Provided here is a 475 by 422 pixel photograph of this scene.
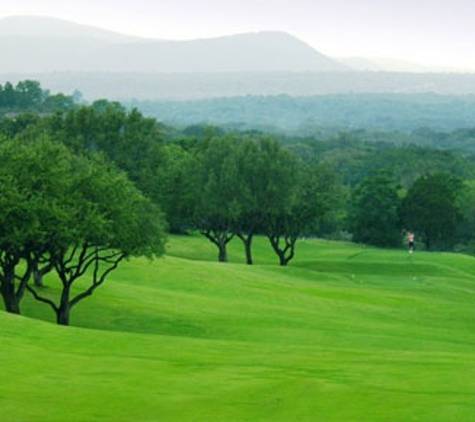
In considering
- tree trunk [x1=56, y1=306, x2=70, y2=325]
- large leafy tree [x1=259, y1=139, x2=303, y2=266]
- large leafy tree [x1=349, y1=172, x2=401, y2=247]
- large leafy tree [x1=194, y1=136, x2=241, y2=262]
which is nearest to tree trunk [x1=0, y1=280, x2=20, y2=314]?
tree trunk [x1=56, y1=306, x2=70, y2=325]

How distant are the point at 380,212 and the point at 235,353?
91.7 m

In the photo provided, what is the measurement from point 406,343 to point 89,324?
15.7 meters

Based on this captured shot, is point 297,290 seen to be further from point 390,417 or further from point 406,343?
point 390,417

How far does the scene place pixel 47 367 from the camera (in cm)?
2809

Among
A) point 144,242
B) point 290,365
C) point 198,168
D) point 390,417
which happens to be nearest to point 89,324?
point 144,242

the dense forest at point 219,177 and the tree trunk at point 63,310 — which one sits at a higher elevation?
the dense forest at point 219,177

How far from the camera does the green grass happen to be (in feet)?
76.4

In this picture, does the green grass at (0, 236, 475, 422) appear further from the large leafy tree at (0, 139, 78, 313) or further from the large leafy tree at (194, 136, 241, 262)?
the large leafy tree at (194, 136, 241, 262)

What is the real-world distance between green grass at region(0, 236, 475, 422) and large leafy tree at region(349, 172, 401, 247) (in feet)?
178

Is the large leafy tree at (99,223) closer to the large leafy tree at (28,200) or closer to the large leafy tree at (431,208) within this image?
the large leafy tree at (28,200)

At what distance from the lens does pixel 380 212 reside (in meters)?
A: 122

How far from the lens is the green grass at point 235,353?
917 inches

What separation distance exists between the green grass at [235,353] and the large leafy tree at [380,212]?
178ft

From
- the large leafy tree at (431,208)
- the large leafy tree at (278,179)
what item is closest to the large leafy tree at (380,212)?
the large leafy tree at (431,208)
